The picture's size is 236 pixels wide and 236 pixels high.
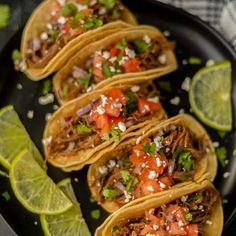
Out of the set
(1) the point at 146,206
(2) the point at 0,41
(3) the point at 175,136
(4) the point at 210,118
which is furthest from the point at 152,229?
(2) the point at 0,41

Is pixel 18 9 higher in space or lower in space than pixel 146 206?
higher

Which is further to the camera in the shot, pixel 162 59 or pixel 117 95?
pixel 162 59

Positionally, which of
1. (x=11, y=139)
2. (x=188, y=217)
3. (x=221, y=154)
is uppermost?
(x=11, y=139)

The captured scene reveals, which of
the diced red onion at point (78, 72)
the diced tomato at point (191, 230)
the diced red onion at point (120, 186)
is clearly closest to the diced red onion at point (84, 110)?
the diced red onion at point (78, 72)

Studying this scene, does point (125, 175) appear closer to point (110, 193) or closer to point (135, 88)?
point (110, 193)

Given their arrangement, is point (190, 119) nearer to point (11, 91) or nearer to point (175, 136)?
point (175, 136)

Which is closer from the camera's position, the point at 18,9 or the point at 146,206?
the point at 146,206

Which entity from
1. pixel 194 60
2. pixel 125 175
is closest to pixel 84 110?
pixel 125 175

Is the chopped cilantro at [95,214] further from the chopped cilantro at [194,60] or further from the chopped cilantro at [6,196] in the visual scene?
the chopped cilantro at [194,60]

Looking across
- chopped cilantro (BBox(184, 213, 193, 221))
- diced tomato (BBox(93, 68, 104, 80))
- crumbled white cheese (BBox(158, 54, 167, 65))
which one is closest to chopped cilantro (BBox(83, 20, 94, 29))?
diced tomato (BBox(93, 68, 104, 80))
